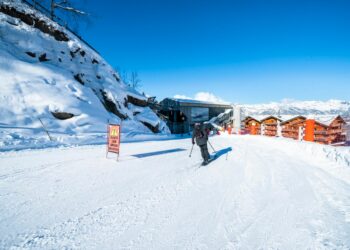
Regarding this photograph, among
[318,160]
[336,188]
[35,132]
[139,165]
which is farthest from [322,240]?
[35,132]

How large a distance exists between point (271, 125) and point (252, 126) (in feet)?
11.1

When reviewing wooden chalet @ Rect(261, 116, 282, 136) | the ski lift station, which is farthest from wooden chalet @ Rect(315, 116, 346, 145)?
the ski lift station

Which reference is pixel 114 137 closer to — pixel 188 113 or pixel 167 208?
pixel 167 208

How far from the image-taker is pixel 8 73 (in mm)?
15242

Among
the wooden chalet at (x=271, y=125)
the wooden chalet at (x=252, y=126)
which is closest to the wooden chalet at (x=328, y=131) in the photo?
the wooden chalet at (x=271, y=125)

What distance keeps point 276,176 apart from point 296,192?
55.2 inches

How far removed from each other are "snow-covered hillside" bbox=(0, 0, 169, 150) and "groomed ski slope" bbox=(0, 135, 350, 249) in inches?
259

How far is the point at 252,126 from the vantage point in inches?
1218

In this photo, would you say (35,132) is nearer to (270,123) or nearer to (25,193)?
(25,193)

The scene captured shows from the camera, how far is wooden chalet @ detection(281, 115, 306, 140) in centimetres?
2281

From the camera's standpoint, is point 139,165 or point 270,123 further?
point 270,123

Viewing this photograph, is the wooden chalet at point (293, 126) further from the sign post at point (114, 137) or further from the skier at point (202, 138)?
the sign post at point (114, 137)

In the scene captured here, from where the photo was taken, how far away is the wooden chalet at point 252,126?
99.0 feet

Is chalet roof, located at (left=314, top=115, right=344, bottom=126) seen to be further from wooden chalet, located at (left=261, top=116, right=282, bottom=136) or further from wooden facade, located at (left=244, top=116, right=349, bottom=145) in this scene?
wooden chalet, located at (left=261, top=116, right=282, bottom=136)
